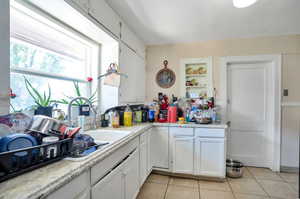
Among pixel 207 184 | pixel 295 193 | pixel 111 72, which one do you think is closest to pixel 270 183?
pixel 295 193

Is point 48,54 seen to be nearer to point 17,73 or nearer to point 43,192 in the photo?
point 17,73

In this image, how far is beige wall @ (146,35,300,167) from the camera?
2566mm

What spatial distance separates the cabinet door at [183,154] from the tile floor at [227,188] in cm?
18

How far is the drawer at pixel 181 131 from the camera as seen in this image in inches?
92.0

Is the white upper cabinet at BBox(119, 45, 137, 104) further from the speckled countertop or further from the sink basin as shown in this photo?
the speckled countertop

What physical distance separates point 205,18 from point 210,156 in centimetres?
197

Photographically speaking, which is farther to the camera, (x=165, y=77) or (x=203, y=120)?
(x=165, y=77)

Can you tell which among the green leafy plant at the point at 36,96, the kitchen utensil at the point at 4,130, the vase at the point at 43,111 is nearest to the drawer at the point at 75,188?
the kitchen utensil at the point at 4,130

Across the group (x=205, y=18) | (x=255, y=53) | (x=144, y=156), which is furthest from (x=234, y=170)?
(x=205, y=18)

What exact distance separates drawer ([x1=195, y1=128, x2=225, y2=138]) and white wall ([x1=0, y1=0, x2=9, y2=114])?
2163 millimetres

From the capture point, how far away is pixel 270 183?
2236mm

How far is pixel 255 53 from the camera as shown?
2.69m

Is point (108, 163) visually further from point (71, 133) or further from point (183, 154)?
point (183, 154)

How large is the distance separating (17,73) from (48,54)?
380 millimetres
